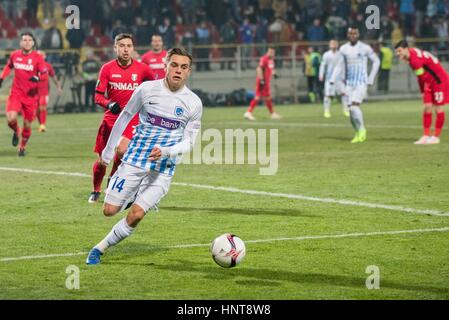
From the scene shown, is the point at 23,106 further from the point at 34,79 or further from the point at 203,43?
the point at 203,43

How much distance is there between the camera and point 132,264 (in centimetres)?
1064

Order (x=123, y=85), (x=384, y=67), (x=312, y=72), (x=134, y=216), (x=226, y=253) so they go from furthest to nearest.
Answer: (x=384, y=67) → (x=312, y=72) → (x=123, y=85) → (x=134, y=216) → (x=226, y=253)

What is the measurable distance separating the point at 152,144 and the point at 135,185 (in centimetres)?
44

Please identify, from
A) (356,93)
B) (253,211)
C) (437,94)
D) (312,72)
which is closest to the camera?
(253,211)

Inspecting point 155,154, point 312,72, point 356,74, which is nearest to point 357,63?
point 356,74

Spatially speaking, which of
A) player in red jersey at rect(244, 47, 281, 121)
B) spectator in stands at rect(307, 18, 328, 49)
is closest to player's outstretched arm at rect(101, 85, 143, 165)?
player in red jersey at rect(244, 47, 281, 121)

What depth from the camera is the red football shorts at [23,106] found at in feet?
75.5

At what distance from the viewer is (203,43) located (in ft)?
138

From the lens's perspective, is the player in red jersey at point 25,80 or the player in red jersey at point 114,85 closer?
the player in red jersey at point 114,85

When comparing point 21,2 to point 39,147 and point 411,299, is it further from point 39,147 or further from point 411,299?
point 411,299

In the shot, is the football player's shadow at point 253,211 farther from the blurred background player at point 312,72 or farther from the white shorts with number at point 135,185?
the blurred background player at point 312,72

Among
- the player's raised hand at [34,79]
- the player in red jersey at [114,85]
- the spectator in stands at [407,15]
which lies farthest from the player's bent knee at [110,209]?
the spectator in stands at [407,15]

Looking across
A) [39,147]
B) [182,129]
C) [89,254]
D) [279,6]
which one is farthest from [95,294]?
[279,6]

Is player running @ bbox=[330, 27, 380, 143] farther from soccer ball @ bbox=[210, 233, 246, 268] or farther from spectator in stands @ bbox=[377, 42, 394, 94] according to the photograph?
spectator in stands @ bbox=[377, 42, 394, 94]
